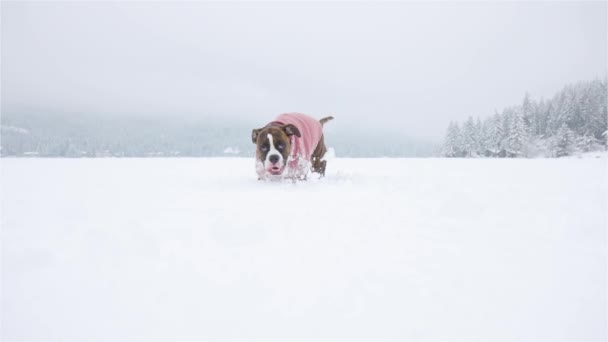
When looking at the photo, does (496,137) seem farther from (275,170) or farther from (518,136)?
(275,170)

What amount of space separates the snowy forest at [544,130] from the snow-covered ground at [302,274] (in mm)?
30959

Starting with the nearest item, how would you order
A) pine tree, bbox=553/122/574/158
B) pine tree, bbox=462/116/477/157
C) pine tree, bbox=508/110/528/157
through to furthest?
1. pine tree, bbox=553/122/574/158
2. pine tree, bbox=508/110/528/157
3. pine tree, bbox=462/116/477/157

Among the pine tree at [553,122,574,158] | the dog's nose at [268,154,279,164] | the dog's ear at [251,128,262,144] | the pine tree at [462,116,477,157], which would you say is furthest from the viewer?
the pine tree at [462,116,477,157]

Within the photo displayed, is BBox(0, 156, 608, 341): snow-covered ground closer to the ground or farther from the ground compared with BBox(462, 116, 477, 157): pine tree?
closer to the ground

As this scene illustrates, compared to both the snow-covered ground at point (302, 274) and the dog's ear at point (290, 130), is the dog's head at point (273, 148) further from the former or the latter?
the snow-covered ground at point (302, 274)

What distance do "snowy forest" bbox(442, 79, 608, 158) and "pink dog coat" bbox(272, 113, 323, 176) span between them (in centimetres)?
2790

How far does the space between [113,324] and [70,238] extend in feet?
3.70

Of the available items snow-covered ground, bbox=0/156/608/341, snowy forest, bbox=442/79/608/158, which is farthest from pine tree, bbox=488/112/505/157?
snow-covered ground, bbox=0/156/608/341

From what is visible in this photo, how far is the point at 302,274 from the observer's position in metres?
1.42

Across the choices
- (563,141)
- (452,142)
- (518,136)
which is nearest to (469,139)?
(452,142)

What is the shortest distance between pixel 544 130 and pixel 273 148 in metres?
34.2

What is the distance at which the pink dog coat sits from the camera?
5.25 m

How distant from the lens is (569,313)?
1118 mm

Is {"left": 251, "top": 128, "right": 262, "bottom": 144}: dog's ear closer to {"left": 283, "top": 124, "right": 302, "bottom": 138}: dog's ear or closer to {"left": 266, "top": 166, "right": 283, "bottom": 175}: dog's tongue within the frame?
{"left": 283, "top": 124, "right": 302, "bottom": 138}: dog's ear
